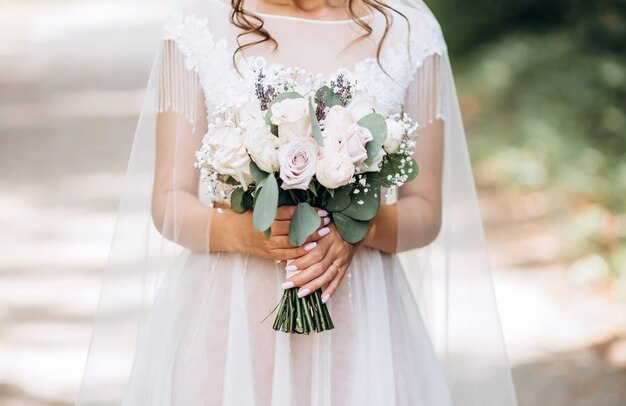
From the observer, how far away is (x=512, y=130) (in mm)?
8617

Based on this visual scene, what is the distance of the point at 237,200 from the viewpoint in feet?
8.15

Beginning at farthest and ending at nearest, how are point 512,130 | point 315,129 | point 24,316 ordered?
1. point 512,130
2. point 24,316
3. point 315,129

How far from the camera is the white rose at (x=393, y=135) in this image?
2.38m

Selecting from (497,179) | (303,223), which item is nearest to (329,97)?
(303,223)

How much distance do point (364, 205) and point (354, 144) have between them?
18 cm

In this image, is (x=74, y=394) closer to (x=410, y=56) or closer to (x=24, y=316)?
(x=24, y=316)

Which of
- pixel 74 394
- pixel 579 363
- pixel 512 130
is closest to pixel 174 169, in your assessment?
pixel 74 394

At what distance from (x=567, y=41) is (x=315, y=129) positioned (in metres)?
6.82

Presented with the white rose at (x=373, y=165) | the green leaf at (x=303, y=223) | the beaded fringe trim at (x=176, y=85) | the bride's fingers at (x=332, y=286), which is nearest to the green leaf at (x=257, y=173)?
the green leaf at (x=303, y=223)

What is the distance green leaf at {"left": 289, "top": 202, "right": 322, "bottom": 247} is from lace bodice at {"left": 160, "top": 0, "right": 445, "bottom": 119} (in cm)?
43

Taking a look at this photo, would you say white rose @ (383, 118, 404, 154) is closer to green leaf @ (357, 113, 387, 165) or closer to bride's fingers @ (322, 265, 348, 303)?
green leaf @ (357, 113, 387, 165)

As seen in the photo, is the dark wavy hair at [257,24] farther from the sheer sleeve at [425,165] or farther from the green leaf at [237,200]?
the green leaf at [237,200]

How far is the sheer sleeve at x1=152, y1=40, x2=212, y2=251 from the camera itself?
269cm

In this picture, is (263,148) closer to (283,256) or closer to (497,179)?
(283,256)
